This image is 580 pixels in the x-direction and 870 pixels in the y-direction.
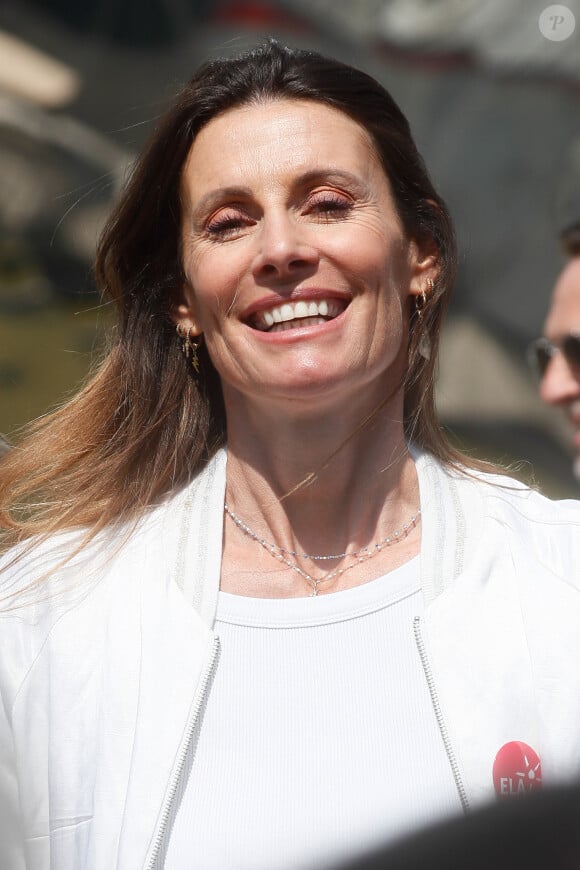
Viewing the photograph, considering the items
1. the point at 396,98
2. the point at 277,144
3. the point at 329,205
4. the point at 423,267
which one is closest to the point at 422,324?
the point at 423,267

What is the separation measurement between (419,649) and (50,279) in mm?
3062

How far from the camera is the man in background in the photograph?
8.07 feet

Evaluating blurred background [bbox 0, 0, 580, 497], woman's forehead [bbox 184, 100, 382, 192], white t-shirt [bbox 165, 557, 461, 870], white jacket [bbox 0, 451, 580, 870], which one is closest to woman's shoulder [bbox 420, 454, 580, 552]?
white jacket [bbox 0, 451, 580, 870]

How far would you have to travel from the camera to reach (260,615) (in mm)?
1762

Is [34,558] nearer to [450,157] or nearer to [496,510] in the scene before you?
[496,510]

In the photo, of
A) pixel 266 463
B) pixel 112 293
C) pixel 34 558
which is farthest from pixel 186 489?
pixel 112 293

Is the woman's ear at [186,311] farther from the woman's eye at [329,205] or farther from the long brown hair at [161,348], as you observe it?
the woman's eye at [329,205]

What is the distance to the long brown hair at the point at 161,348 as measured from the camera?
200 centimetres

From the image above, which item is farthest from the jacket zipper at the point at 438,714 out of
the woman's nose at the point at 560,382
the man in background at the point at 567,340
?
the woman's nose at the point at 560,382

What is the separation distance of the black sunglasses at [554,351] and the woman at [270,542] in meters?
0.51

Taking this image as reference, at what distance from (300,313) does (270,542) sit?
1.29 feet

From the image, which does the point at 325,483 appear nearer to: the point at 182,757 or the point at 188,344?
the point at 188,344

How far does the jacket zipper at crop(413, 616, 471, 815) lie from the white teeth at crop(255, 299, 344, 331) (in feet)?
1.67

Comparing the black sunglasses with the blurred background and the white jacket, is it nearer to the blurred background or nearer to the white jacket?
the white jacket
